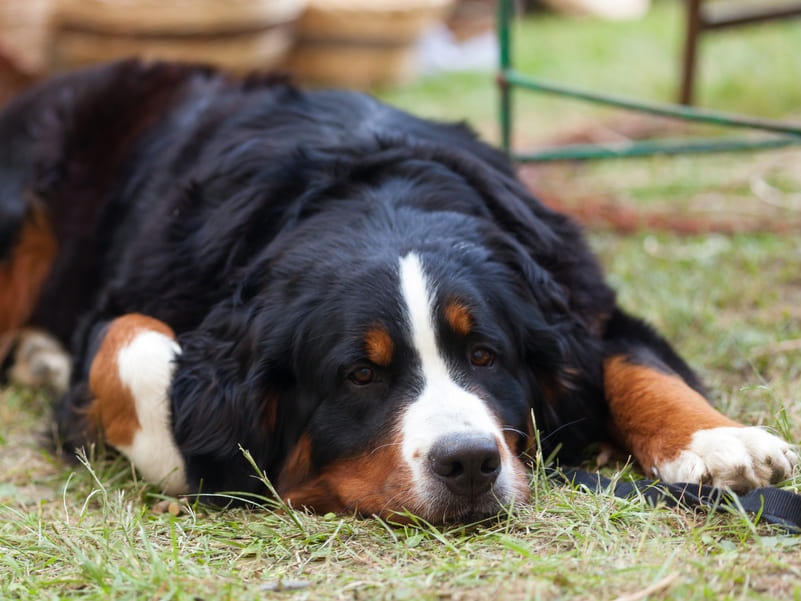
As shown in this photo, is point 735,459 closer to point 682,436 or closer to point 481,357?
point 682,436

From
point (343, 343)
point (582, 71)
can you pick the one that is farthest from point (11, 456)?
point (582, 71)

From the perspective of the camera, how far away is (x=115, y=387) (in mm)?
3680

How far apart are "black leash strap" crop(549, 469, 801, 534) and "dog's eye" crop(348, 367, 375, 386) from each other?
2.13 ft

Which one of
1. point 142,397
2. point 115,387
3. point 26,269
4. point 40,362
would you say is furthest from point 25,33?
point 142,397

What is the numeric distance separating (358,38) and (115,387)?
761cm

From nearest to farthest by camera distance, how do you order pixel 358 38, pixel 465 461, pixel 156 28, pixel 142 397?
pixel 465 461
pixel 142 397
pixel 156 28
pixel 358 38

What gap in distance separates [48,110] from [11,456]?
1858 mm

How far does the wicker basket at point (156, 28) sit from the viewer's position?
8.78 metres

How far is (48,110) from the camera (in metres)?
5.24

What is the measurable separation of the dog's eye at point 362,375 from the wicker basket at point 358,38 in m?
7.95

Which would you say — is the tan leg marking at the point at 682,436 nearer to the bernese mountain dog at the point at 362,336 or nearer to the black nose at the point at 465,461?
the bernese mountain dog at the point at 362,336

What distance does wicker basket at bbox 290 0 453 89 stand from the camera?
10.6 meters

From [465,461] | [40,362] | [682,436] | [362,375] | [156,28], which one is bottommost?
[40,362]

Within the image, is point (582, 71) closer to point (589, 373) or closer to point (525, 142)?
point (525, 142)
